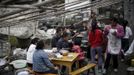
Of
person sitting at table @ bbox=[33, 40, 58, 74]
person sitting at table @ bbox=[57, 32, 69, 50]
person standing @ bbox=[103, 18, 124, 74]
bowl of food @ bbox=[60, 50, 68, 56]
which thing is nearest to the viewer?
person sitting at table @ bbox=[33, 40, 58, 74]

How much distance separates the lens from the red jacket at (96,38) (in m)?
10.0

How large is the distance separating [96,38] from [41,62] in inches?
93.8

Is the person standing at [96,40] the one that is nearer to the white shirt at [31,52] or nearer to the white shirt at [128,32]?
the white shirt at [128,32]

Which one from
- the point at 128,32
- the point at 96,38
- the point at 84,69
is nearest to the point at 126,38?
the point at 128,32

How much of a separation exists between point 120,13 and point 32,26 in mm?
6726

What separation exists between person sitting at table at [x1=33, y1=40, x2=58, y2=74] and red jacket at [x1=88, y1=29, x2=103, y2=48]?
2004 millimetres

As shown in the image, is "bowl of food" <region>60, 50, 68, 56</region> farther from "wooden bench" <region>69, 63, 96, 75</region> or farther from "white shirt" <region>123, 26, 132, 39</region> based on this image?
"white shirt" <region>123, 26, 132, 39</region>

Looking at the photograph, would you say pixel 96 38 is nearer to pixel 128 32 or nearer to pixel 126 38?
pixel 126 38

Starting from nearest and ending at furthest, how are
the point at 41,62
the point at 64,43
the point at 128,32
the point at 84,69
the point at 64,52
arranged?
the point at 41,62
the point at 84,69
the point at 64,52
the point at 64,43
the point at 128,32

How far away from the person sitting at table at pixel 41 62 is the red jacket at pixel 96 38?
2.00 meters

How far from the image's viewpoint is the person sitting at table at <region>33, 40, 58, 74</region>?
8.39m

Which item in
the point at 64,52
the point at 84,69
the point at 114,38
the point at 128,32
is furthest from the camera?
the point at 128,32

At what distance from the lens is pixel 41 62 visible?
8484 mm

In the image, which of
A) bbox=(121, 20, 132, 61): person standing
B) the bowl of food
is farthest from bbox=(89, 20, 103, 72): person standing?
bbox=(121, 20, 132, 61): person standing
